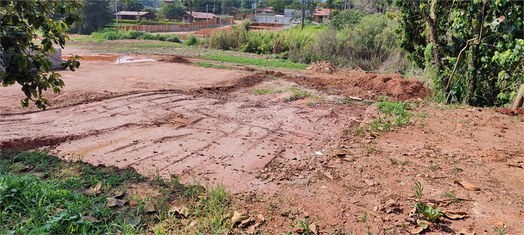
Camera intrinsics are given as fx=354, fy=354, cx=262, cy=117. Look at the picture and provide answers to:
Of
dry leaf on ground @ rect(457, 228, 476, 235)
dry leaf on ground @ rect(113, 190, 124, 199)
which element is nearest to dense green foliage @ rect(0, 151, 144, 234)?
dry leaf on ground @ rect(113, 190, 124, 199)

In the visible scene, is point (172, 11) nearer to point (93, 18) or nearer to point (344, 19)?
point (93, 18)

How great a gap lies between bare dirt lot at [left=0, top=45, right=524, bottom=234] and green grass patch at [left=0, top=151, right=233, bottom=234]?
398 mm

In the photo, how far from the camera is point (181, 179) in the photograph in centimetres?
419

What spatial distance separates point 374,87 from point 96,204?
9146mm

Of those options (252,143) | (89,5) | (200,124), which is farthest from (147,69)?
(89,5)

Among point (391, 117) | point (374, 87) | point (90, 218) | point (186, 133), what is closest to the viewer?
point (90, 218)

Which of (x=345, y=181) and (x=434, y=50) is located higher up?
(x=434, y=50)

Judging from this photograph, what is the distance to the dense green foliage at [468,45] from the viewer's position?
21.1ft

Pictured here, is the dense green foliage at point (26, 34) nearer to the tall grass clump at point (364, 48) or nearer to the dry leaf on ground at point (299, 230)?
the dry leaf on ground at point (299, 230)

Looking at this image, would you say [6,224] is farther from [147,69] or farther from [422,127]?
[147,69]

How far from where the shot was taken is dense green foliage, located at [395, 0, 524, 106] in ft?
21.1

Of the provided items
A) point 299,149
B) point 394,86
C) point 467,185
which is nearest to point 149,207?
point 299,149

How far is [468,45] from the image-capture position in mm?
7270

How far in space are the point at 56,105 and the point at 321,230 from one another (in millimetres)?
6717
